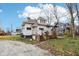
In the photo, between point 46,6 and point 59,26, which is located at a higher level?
point 46,6

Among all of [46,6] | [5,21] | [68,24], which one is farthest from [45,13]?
[5,21]

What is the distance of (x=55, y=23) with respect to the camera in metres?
2.33

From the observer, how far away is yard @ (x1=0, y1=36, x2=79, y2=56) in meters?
2.27

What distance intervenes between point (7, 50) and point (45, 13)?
1.64 feet

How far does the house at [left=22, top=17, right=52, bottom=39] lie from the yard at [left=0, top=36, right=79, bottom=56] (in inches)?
2.7

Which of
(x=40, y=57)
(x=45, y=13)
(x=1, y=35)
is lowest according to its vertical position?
(x=40, y=57)

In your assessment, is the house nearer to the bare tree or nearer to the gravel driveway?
the gravel driveway

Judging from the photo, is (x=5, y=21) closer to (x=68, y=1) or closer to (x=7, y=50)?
(x=7, y=50)

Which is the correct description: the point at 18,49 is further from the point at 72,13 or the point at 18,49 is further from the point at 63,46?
the point at 72,13

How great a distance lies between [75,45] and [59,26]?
0.23 meters

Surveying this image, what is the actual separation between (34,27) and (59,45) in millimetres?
290


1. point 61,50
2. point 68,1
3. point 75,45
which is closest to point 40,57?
point 61,50

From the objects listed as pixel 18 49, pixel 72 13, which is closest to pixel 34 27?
pixel 18 49

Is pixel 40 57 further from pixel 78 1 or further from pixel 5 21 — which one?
pixel 78 1
